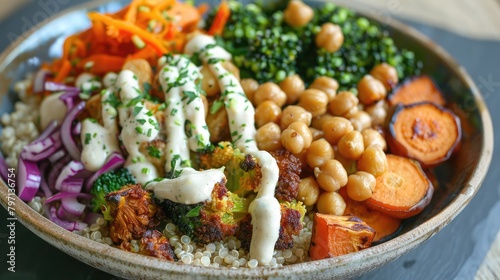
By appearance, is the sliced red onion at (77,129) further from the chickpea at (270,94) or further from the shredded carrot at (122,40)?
the chickpea at (270,94)

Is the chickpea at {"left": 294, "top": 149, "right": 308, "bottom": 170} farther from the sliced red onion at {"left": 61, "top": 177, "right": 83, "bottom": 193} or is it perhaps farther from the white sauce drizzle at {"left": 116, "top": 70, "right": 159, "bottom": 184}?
the sliced red onion at {"left": 61, "top": 177, "right": 83, "bottom": 193}

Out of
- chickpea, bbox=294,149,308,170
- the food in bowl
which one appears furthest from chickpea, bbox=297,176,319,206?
chickpea, bbox=294,149,308,170

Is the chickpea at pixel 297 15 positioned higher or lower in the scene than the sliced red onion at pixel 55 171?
higher

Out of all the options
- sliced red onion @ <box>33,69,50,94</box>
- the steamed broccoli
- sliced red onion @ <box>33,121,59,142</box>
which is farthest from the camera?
sliced red onion @ <box>33,69,50,94</box>

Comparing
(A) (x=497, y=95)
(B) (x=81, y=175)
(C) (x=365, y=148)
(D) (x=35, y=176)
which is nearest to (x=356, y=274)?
(C) (x=365, y=148)

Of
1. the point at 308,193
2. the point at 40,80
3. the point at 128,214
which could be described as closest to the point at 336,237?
the point at 308,193

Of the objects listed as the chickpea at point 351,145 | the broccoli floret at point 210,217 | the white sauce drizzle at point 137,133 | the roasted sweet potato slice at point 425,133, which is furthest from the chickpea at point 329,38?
the broccoli floret at point 210,217
